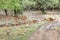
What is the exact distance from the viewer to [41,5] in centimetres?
4209

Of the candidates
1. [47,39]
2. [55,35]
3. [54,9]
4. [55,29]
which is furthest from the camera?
[54,9]

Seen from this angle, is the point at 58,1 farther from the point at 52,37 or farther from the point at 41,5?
the point at 52,37

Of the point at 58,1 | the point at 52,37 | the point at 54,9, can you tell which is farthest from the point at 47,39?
the point at 54,9

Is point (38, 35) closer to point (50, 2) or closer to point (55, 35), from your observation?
point (55, 35)

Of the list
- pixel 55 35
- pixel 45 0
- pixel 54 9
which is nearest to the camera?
pixel 55 35

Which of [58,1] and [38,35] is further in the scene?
[58,1]

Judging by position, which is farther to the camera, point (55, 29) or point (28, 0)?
point (28, 0)

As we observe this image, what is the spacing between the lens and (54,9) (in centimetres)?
5228

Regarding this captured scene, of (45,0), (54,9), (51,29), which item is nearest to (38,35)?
(51,29)

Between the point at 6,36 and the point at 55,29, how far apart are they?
4666 mm

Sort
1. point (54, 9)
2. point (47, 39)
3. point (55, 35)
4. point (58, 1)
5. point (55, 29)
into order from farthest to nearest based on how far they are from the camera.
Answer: point (54, 9)
point (58, 1)
point (55, 29)
point (55, 35)
point (47, 39)

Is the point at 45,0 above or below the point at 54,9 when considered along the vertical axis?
above

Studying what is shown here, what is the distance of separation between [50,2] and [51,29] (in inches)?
985

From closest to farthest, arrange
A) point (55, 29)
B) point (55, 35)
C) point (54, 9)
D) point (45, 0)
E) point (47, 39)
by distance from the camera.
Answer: point (47, 39)
point (55, 35)
point (55, 29)
point (45, 0)
point (54, 9)
